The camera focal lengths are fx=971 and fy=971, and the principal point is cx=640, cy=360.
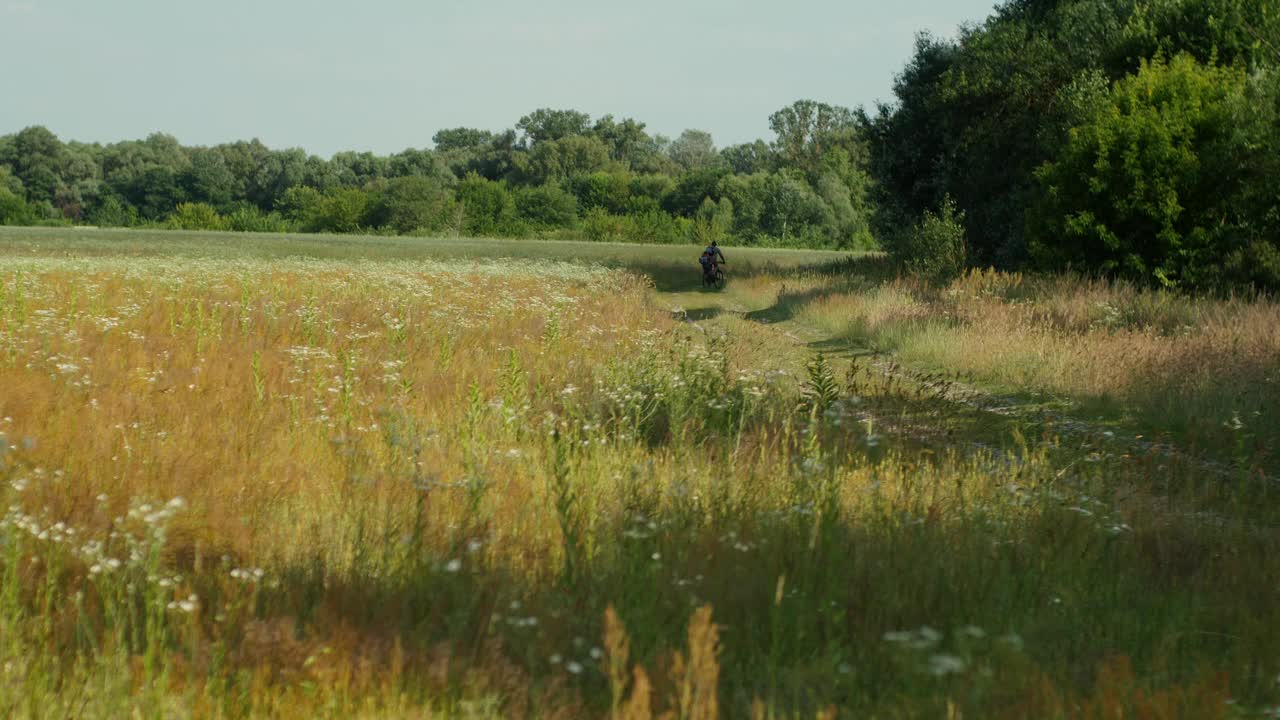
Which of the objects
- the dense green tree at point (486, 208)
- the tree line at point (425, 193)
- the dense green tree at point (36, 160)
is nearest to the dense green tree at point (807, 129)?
the tree line at point (425, 193)

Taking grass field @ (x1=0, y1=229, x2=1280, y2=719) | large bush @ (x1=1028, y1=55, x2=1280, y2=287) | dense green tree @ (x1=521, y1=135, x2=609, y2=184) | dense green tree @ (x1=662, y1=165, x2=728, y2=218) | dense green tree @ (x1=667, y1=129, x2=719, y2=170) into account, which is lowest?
grass field @ (x1=0, y1=229, x2=1280, y2=719)

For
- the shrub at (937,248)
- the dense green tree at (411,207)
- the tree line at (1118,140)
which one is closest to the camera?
the tree line at (1118,140)

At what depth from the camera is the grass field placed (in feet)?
11.2

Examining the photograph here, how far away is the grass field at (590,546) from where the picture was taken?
341 centimetres

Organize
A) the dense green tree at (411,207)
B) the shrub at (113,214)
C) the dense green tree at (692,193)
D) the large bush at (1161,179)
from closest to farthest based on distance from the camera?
the large bush at (1161,179), the dense green tree at (411,207), the shrub at (113,214), the dense green tree at (692,193)

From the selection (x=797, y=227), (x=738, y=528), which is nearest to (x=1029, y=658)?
(x=738, y=528)

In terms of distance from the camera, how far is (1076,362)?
43.3ft

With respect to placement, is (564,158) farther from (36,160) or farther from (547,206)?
(36,160)

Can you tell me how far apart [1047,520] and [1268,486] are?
3.42 metres

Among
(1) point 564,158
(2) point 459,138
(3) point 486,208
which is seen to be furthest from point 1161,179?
(2) point 459,138

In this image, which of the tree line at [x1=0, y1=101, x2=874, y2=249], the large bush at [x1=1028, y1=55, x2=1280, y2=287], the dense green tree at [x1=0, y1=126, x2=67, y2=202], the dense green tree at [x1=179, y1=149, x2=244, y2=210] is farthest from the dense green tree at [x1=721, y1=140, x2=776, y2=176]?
the large bush at [x1=1028, y1=55, x2=1280, y2=287]

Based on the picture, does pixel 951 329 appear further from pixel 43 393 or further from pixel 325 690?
pixel 325 690

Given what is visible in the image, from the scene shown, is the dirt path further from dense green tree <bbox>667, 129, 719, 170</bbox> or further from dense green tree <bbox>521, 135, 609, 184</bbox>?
dense green tree <bbox>667, 129, 719, 170</bbox>

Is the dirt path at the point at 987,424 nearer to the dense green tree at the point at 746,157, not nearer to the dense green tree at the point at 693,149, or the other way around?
the dense green tree at the point at 746,157
